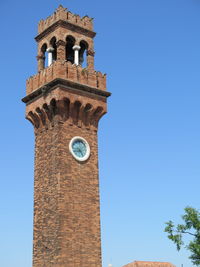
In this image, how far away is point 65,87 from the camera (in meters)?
31.7

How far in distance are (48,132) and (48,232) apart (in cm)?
654

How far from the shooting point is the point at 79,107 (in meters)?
32.3

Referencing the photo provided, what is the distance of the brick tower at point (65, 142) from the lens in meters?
29.2

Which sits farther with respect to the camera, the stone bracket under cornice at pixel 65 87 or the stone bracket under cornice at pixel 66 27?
the stone bracket under cornice at pixel 66 27

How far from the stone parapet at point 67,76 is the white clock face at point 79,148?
391cm

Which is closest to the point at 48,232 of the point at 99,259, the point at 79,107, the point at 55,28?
the point at 99,259

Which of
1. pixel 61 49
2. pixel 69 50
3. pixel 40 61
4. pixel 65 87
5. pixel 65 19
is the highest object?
pixel 65 19

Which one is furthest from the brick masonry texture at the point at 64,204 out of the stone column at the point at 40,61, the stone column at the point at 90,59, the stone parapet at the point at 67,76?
the stone column at the point at 40,61

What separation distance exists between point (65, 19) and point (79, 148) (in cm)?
916

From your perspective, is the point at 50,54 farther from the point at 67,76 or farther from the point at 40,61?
the point at 67,76

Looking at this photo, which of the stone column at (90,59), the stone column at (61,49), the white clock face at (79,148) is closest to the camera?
the white clock face at (79,148)

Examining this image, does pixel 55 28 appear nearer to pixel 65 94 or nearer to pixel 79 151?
pixel 65 94

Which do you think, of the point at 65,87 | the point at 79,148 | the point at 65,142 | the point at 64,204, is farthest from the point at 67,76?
the point at 64,204

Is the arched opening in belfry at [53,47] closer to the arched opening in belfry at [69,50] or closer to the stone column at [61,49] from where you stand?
the arched opening in belfry at [69,50]
